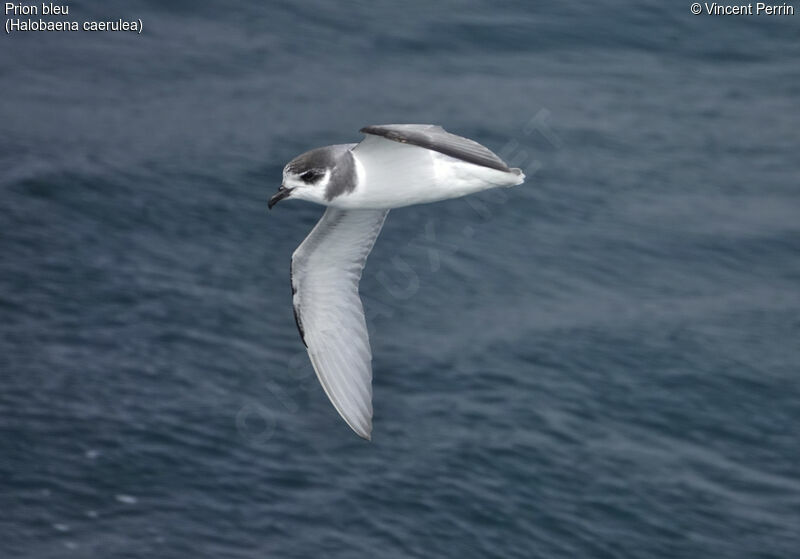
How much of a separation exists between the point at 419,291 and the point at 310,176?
75.8 feet

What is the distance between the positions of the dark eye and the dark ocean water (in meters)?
16.0

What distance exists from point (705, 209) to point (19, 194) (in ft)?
66.6

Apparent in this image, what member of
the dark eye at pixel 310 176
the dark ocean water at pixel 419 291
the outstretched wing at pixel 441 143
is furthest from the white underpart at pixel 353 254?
the dark ocean water at pixel 419 291

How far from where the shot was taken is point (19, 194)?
39219 mm

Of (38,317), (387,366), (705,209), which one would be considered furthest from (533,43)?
(38,317)

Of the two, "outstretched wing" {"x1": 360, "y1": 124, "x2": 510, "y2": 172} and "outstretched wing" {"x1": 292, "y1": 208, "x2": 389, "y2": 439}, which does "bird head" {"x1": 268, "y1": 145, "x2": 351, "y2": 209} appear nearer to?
"outstretched wing" {"x1": 360, "y1": 124, "x2": 510, "y2": 172}

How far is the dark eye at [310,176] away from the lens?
13.7 meters

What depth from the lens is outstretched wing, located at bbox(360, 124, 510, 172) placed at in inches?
496

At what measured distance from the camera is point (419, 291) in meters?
36.8

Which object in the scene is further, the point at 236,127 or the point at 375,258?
the point at 236,127

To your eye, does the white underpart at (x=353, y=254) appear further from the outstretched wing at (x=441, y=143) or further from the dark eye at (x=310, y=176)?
the outstretched wing at (x=441, y=143)

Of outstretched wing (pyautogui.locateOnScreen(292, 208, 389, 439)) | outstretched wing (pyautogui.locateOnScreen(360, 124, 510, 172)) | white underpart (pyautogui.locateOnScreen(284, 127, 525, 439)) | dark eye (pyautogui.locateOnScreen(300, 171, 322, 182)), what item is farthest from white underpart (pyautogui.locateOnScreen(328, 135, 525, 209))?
outstretched wing (pyautogui.locateOnScreen(292, 208, 389, 439))

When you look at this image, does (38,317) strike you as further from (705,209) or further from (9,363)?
(705,209)

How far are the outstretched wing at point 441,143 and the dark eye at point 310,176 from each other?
3.33ft
